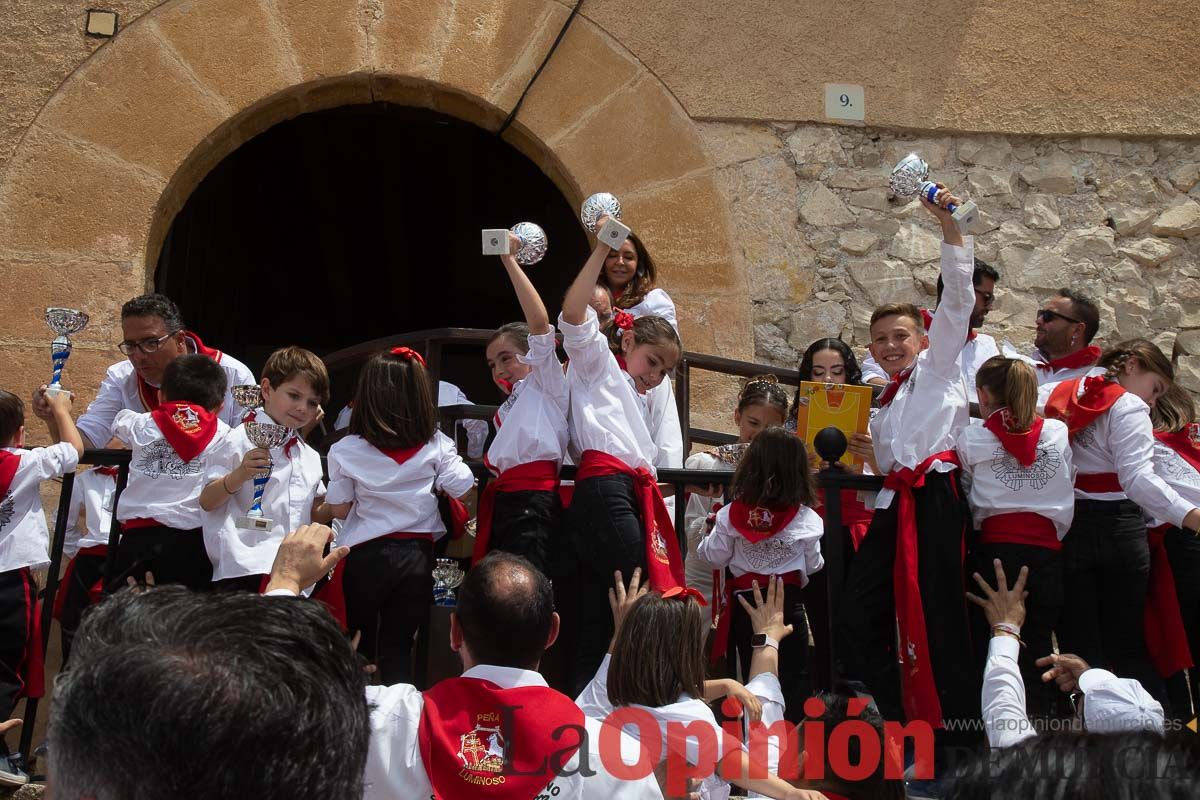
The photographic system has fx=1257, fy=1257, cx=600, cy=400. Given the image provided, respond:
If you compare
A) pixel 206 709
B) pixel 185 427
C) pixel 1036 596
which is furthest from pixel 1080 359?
pixel 206 709

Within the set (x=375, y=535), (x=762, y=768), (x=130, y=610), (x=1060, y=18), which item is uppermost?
(x=1060, y=18)

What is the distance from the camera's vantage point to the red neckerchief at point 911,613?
3789 mm

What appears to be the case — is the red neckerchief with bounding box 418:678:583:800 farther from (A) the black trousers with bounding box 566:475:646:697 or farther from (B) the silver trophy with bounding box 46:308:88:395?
(B) the silver trophy with bounding box 46:308:88:395

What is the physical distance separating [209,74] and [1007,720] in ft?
16.2

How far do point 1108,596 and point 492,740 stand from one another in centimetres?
233

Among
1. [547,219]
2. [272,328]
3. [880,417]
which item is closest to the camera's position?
[880,417]

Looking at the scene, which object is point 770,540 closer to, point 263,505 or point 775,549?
point 775,549

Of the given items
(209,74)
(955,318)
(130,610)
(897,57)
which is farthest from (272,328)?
(130,610)

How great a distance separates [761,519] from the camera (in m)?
3.99

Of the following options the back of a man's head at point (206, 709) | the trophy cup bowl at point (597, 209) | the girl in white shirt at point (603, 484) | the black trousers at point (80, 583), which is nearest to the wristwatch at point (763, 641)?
the girl in white shirt at point (603, 484)

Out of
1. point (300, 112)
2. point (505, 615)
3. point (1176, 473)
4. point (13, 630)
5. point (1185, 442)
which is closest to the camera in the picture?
point (505, 615)

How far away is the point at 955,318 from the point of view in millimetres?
4023

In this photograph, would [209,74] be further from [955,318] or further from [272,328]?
[272,328]

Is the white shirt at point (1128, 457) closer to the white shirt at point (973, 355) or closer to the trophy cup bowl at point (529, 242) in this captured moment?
the white shirt at point (973, 355)
